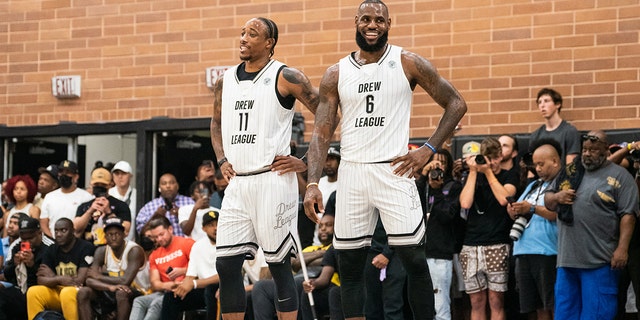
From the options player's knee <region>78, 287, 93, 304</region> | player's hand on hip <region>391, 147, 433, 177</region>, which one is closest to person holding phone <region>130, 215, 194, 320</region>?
player's knee <region>78, 287, 93, 304</region>

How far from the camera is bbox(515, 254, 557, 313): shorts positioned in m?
9.57

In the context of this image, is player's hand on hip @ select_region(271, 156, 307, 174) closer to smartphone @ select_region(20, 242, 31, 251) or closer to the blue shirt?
the blue shirt

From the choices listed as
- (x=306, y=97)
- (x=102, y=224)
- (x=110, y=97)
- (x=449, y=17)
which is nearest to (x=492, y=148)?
(x=449, y=17)

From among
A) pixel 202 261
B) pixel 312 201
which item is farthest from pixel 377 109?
pixel 202 261

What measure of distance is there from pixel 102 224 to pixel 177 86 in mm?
2146

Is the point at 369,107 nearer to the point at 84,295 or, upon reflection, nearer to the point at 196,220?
the point at 196,220

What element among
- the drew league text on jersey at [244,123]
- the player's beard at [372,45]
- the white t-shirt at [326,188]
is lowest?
the white t-shirt at [326,188]

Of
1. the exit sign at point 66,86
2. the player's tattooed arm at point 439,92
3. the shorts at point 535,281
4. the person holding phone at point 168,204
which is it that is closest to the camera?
the player's tattooed arm at point 439,92

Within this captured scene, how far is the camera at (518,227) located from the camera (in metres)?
9.62

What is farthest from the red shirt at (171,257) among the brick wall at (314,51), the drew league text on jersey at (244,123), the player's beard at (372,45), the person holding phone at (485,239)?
the player's beard at (372,45)

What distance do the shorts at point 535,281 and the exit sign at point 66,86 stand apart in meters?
6.78

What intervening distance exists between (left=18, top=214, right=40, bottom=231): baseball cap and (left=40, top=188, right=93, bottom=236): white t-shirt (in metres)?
0.40

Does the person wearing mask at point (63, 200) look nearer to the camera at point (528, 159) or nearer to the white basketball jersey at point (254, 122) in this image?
the camera at point (528, 159)

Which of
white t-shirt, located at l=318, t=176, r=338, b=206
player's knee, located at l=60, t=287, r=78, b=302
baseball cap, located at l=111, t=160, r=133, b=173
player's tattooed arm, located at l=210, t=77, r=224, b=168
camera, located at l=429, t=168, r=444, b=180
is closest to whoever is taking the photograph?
player's tattooed arm, located at l=210, t=77, r=224, b=168
